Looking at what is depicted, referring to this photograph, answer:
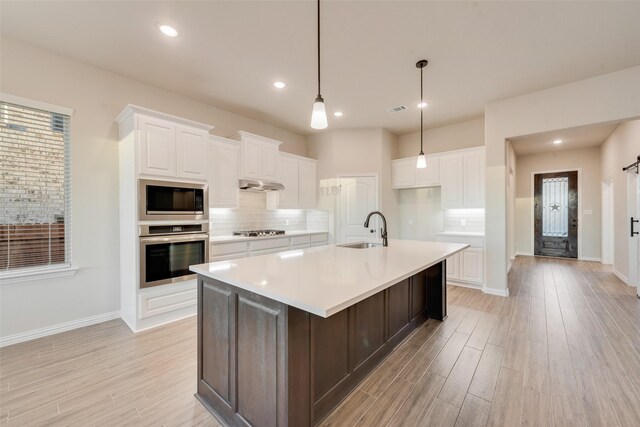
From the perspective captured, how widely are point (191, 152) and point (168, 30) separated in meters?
1.28

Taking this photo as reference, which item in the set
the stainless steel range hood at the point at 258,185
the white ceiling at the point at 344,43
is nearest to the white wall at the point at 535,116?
the white ceiling at the point at 344,43

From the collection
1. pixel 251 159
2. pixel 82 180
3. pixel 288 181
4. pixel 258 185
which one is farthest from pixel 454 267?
pixel 82 180

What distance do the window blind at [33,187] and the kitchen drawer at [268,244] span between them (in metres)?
2.10

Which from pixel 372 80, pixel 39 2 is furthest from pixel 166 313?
pixel 372 80

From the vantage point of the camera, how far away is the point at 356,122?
5.04 meters

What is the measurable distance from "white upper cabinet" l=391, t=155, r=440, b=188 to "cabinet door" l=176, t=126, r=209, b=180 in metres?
3.69

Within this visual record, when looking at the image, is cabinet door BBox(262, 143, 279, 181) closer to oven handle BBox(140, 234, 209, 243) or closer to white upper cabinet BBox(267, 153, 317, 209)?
white upper cabinet BBox(267, 153, 317, 209)

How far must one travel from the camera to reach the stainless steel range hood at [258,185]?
4.17m

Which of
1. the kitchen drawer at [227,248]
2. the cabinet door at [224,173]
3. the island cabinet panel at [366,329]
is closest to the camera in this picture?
the island cabinet panel at [366,329]

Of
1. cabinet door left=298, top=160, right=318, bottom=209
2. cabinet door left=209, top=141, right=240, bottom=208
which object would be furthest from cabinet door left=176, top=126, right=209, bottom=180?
cabinet door left=298, top=160, right=318, bottom=209

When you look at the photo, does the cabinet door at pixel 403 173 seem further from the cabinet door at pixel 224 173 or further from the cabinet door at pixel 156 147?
the cabinet door at pixel 156 147

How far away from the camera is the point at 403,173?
18.0 ft

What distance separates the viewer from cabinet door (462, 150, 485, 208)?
177 inches

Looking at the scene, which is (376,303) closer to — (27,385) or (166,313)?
(166,313)
